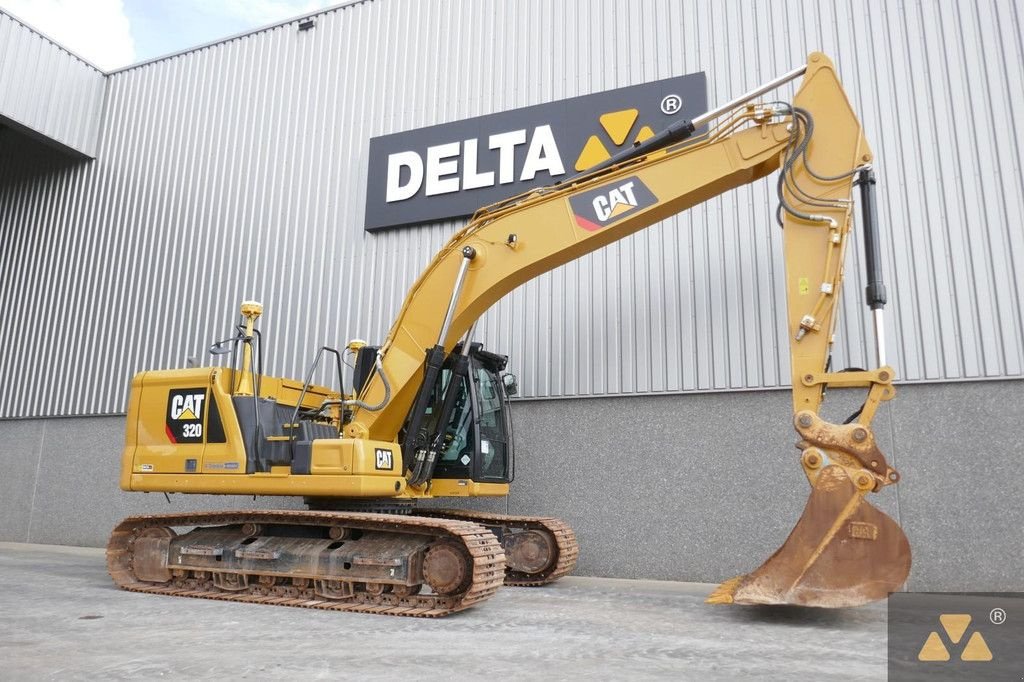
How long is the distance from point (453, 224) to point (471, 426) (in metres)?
3.92

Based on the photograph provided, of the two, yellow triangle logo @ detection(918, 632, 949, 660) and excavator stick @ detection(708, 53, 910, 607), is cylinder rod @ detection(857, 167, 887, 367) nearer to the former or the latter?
excavator stick @ detection(708, 53, 910, 607)

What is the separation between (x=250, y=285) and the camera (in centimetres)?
1137

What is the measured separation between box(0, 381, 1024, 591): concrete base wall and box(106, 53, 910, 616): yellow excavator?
1.05 meters

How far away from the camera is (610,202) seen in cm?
700

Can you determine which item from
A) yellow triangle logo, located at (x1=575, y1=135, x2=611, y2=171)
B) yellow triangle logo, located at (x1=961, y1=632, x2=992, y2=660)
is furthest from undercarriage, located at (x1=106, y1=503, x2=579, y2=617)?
yellow triangle logo, located at (x1=575, y1=135, x2=611, y2=171)

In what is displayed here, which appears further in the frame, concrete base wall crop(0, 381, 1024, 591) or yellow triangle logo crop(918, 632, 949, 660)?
concrete base wall crop(0, 381, 1024, 591)

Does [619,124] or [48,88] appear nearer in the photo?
[619,124]

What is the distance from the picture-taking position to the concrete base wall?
7340 millimetres

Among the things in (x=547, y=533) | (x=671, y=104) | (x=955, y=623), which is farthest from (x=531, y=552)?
(x=671, y=104)

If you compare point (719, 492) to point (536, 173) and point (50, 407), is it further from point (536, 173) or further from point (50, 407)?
point (50, 407)

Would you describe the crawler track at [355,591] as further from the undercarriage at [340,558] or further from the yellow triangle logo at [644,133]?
the yellow triangle logo at [644,133]

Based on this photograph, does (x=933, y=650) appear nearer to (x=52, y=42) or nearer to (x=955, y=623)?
(x=955, y=623)

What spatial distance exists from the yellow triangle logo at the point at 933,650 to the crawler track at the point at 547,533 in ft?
11.4

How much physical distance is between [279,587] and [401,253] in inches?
209
